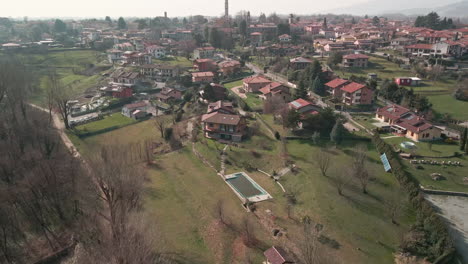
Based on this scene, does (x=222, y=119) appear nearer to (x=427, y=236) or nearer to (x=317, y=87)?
(x=317, y=87)

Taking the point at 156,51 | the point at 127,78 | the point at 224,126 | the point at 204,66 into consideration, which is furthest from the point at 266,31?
the point at 224,126

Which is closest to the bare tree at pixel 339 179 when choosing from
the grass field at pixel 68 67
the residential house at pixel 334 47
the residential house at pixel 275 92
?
the residential house at pixel 275 92

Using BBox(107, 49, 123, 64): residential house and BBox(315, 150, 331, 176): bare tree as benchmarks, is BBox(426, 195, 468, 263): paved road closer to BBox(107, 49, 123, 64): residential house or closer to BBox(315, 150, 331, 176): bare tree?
BBox(315, 150, 331, 176): bare tree

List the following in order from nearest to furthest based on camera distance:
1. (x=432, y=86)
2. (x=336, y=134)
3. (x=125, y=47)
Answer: (x=336, y=134)
(x=432, y=86)
(x=125, y=47)

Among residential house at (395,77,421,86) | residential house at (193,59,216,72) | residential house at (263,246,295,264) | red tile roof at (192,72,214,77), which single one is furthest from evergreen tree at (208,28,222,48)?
residential house at (263,246,295,264)

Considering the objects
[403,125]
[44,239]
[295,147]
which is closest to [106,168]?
[44,239]

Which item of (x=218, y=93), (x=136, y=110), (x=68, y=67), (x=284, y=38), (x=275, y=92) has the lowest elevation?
(x=136, y=110)
